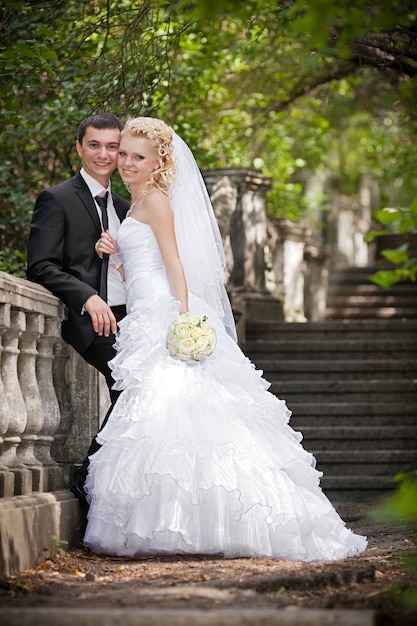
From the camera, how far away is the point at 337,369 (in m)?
10.7

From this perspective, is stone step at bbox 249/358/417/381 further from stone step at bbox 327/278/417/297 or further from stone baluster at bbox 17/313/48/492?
stone baluster at bbox 17/313/48/492

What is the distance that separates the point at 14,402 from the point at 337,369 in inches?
242

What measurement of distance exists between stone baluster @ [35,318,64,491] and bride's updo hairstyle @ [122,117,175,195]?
0.98m

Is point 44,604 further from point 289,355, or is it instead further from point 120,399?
point 289,355

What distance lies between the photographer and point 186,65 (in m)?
11.2

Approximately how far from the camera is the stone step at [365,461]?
9469 millimetres

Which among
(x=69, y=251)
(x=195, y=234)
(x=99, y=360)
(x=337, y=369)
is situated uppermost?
(x=195, y=234)

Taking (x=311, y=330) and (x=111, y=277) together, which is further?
(x=311, y=330)

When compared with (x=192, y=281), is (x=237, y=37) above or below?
above

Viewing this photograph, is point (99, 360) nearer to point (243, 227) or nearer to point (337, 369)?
point (337, 369)

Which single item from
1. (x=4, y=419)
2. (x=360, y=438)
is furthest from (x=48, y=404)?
(x=360, y=438)

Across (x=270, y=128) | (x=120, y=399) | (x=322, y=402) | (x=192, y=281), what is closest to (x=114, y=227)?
(x=192, y=281)

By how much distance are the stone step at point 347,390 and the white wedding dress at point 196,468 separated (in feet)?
15.6

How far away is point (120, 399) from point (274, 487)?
0.91 meters
